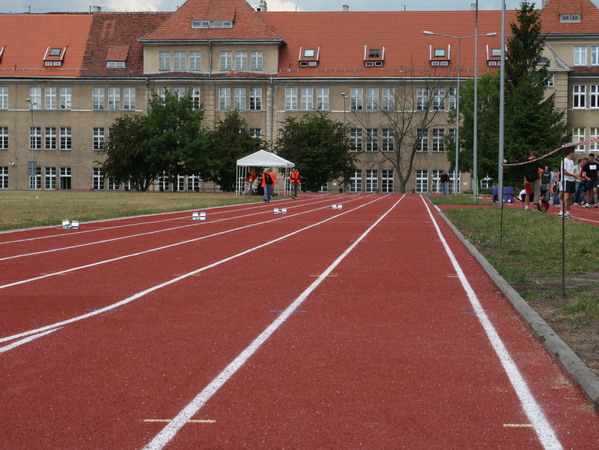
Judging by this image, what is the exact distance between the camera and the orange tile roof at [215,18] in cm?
8019

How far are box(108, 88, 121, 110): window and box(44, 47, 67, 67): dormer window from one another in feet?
17.9

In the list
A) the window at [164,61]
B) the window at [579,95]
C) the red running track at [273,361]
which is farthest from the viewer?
the window at [164,61]

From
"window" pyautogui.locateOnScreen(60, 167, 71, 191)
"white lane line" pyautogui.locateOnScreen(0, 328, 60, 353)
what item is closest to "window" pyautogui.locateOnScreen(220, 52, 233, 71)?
"window" pyautogui.locateOnScreen(60, 167, 71, 191)

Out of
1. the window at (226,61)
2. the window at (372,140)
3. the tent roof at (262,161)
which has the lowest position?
the tent roof at (262,161)

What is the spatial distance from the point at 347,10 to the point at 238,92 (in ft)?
51.8

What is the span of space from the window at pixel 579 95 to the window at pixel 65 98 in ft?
148

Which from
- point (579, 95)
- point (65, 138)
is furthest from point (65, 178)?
point (579, 95)

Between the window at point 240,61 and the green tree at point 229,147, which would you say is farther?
the window at point 240,61

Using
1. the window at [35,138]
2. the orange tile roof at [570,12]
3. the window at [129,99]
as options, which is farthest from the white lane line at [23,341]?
the window at [35,138]

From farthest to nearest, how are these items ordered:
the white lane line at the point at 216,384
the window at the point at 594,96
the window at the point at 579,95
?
1. the window at the point at 579,95
2. the window at the point at 594,96
3. the white lane line at the point at 216,384

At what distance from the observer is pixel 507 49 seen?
224 feet

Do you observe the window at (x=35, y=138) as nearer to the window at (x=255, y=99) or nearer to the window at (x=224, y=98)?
the window at (x=224, y=98)

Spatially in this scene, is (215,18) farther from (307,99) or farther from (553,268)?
(553,268)

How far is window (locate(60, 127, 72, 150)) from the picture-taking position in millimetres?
84250
